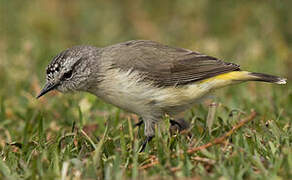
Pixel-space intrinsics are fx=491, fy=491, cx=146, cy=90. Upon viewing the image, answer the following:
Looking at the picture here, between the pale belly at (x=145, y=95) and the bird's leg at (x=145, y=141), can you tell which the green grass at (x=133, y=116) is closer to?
the bird's leg at (x=145, y=141)

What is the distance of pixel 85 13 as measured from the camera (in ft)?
34.2

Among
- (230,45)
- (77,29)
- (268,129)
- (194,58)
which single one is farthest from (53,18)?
(268,129)

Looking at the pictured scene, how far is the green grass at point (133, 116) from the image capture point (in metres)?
3.70

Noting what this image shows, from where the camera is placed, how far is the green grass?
146 inches

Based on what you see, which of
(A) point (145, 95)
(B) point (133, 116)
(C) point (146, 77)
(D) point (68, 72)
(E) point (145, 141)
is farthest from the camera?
(B) point (133, 116)

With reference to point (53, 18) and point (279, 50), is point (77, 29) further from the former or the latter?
point (279, 50)

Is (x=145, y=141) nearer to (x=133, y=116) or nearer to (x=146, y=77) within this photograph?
(x=146, y=77)

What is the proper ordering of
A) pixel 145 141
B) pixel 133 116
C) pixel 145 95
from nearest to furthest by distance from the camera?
pixel 145 141 < pixel 145 95 < pixel 133 116

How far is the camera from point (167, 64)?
16.9ft

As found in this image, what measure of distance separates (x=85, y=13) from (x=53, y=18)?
A: 879 mm

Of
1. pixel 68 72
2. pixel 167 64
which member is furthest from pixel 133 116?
pixel 68 72

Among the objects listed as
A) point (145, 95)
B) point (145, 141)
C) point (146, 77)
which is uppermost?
point (146, 77)

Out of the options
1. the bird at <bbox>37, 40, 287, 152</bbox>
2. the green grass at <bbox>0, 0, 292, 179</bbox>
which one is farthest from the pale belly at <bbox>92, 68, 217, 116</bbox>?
the green grass at <bbox>0, 0, 292, 179</bbox>

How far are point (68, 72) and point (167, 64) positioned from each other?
104 centimetres
